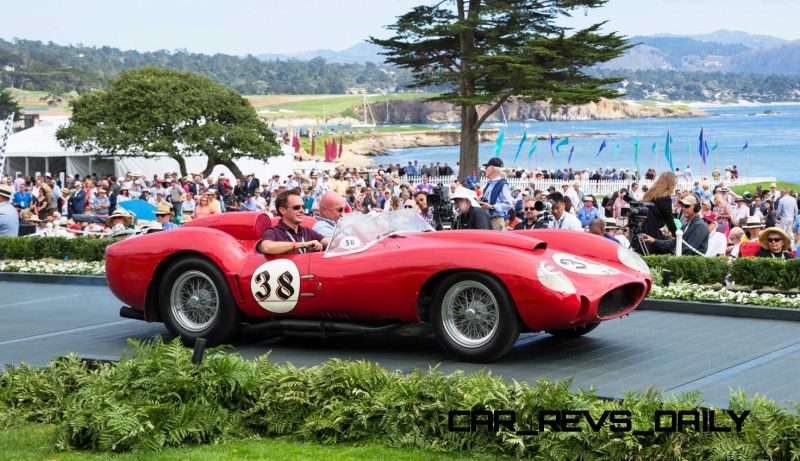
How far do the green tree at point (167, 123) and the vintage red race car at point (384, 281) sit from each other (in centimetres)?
4122

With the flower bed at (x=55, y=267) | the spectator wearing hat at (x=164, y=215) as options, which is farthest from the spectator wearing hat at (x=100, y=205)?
the spectator wearing hat at (x=164, y=215)

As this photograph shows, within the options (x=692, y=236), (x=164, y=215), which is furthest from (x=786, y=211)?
(x=164, y=215)

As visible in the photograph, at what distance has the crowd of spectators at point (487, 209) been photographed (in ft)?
46.4

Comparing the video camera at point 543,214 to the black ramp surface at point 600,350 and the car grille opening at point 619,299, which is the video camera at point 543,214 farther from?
the car grille opening at point 619,299

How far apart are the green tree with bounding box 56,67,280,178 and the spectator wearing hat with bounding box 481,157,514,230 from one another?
37.5 meters

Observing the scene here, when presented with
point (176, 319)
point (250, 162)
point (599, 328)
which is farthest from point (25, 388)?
point (250, 162)

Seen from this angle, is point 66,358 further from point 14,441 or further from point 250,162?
point 250,162

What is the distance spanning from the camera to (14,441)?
7.36 m

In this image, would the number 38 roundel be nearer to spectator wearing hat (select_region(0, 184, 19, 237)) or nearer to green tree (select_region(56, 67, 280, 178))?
spectator wearing hat (select_region(0, 184, 19, 237))

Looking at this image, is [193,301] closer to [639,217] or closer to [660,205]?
[660,205]

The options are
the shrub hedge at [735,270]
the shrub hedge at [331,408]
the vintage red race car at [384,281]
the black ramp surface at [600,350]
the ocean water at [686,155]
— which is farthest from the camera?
the ocean water at [686,155]

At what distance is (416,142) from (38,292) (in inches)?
7162

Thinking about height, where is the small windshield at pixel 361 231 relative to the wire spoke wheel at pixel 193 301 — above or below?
above

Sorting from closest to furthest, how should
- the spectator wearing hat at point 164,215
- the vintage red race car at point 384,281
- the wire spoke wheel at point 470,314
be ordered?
the vintage red race car at point 384,281, the wire spoke wheel at point 470,314, the spectator wearing hat at point 164,215
